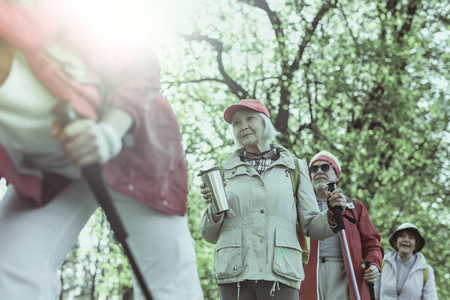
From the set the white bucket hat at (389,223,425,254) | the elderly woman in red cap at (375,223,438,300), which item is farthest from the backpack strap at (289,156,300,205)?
the white bucket hat at (389,223,425,254)

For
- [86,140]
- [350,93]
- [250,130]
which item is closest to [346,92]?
[350,93]

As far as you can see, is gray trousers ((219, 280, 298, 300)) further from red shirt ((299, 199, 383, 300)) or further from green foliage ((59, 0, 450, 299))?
green foliage ((59, 0, 450, 299))

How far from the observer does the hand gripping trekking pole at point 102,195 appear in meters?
1.73

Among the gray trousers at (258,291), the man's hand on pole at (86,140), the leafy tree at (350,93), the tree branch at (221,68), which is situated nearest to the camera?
the man's hand on pole at (86,140)

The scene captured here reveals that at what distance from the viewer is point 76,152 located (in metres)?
1.68

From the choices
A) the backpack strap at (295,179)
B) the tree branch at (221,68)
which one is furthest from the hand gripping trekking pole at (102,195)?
the tree branch at (221,68)

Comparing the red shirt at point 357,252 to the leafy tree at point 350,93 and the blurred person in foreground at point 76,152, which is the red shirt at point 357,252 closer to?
the blurred person in foreground at point 76,152

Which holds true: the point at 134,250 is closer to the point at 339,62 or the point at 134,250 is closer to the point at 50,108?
the point at 50,108

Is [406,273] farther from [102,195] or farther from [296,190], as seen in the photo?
[102,195]

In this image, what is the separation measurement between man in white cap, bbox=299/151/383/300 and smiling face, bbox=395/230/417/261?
7.83ft

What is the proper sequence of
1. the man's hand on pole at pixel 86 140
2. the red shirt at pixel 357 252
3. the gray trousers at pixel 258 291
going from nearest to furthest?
the man's hand on pole at pixel 86 140, the gray trousers at pixel 258 291, the red shirt at pixel 357 252

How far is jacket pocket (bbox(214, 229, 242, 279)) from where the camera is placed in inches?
155

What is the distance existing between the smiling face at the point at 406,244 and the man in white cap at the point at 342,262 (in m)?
2.39

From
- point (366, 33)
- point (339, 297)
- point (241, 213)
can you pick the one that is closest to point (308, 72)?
point (366, 33)
